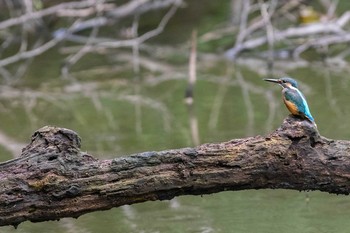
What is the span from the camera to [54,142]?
8.38ft

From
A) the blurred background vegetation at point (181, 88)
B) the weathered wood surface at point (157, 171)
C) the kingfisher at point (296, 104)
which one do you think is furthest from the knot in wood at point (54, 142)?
the blurred background vegetation at point (181, 88)

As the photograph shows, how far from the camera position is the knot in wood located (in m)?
2.55

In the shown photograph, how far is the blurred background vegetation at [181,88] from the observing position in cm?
404

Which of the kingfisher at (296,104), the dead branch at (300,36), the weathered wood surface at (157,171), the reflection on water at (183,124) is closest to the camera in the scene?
the weathered wood surface at (157,171)

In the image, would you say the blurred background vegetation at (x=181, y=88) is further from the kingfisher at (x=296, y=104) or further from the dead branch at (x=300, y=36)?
the kingfisher at (x=296, y=104)

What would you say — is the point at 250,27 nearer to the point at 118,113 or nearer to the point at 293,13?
the point at 293,13

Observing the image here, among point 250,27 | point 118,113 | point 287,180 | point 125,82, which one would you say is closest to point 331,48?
point 250,27

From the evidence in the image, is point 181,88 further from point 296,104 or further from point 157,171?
point 157,171

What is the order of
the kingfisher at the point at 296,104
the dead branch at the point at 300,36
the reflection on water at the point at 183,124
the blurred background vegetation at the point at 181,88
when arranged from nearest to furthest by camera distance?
the kingfisher at the point at 296,104 < the reflection on water at the point at 183,124 < the blurred background vegetation at the point at 181,88 < the dead branch at the point at 300,36

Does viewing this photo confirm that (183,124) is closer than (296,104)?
No

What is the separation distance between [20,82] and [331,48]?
3.37 metres

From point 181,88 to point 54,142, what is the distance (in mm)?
5062

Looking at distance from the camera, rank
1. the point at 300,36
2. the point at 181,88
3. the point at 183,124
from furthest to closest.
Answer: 1. the point at 300,36
2. the point at 181,88
3. the point at 183,124

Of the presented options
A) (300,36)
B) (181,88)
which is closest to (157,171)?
(181,88)
